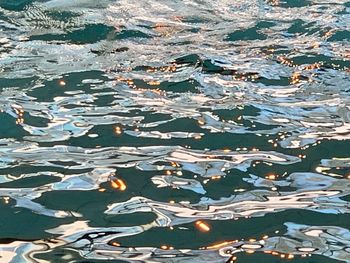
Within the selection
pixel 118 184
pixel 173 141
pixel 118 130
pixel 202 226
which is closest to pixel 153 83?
pixel 118 130

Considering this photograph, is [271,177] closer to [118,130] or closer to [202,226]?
[202,226]

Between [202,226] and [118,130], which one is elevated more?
[118,130]

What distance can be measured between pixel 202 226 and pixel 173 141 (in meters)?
1.10

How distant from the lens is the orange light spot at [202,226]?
284 centimetres

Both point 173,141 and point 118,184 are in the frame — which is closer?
point 118,184

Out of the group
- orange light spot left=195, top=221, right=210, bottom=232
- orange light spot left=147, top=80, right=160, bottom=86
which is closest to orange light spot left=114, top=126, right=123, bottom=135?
orange light spot left=147, top=80, right=160, bottom=86

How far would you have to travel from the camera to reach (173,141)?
390 centimetres

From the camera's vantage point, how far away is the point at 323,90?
16.1ft

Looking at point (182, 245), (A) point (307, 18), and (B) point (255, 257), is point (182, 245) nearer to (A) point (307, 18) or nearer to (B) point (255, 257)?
(B) point (255, 257)

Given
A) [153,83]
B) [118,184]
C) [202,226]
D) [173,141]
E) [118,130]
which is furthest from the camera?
[153,83]

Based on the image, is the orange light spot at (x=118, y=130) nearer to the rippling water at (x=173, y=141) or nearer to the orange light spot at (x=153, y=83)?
the rippling water at (x=173, y=141)

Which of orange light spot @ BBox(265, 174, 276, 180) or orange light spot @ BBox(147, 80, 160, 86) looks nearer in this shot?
orange light spot @ BBox(265, 174, 276, 180)

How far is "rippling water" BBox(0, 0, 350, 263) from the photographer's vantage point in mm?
2787

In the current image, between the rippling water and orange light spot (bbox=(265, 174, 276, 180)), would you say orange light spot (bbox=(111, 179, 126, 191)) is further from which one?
orange light spot (bbox=(265, 174, 276, 180))
